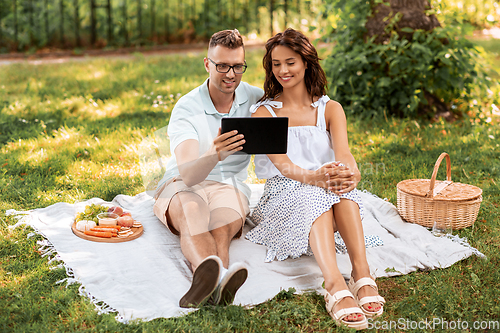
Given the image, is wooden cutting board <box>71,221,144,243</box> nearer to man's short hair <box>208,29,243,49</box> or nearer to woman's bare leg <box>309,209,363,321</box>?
woman's bare leg <box>309,209,363,321</box>

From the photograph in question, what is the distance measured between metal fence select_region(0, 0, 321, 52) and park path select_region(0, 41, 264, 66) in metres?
0.30

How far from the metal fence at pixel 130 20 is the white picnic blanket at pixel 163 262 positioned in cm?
637

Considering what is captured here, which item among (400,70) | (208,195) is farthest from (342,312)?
(400,70)

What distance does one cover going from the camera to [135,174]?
4766 mm

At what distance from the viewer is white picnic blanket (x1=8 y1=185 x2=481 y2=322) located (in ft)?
9.25

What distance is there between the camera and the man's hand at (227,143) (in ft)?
9.48

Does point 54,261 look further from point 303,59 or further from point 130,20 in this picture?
point 130,20

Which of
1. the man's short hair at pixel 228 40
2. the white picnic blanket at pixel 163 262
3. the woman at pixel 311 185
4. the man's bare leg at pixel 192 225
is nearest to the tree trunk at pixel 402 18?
the woman at pixel 311 185

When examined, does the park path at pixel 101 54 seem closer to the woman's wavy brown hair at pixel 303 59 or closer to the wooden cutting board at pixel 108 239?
the wooden cutting board at pixel 108 239

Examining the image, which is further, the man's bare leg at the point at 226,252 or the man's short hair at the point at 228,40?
the man's short hair at the point at 228,40

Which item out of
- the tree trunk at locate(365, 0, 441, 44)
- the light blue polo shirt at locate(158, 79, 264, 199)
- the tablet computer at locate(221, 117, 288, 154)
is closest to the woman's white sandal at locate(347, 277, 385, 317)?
the tablet computer at locate(221, 117, 288, 154)

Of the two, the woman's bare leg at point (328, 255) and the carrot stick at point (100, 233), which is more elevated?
the woman's bare leg at point (328, 255)

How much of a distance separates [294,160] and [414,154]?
2335 millimetres

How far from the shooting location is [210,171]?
316cm
